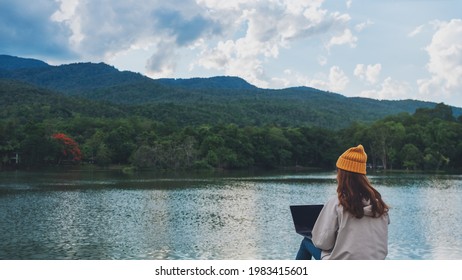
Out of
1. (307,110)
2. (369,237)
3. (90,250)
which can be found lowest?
(90,250)

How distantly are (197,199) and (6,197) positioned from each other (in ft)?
17.9

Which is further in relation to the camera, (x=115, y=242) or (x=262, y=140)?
(x=262, y=140)

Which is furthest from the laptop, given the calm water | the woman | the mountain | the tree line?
the mountain

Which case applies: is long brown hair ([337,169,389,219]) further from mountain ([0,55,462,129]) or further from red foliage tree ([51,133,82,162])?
mountain ([0,55,462,129])

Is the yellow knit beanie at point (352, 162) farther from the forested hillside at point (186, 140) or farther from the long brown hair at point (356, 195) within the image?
the forested hillside at point (186, 140)

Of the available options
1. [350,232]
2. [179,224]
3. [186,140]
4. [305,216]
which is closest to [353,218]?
[350,232]

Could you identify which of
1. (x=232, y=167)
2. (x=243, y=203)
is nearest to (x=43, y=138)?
(x=232, y=167)

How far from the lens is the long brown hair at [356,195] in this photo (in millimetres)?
2828

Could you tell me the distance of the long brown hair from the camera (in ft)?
9.28

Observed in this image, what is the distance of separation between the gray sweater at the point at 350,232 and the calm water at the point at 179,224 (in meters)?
5.25

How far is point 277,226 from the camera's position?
1127 cm

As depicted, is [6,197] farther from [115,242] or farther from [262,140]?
[262,140]

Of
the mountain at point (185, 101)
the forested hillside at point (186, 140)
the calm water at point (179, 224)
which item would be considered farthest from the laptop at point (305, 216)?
the mountain at point (185, 101)

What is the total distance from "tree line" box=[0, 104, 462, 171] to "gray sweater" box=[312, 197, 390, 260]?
33.2m
